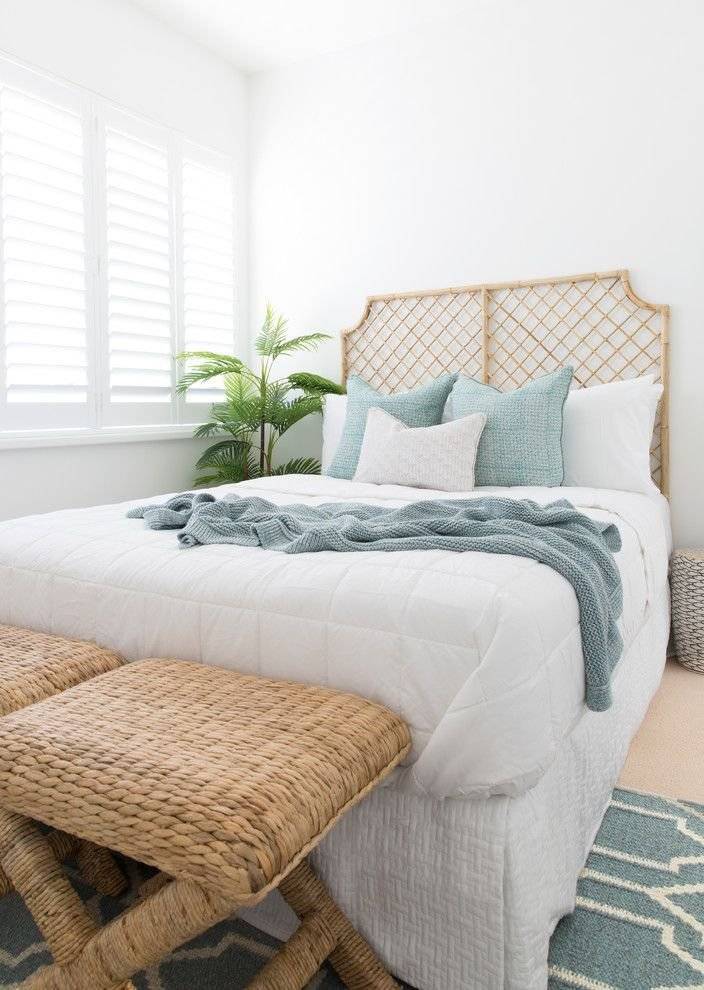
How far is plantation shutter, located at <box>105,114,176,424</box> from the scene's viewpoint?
348 centimetres

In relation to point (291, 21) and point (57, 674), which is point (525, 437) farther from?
point (291, 21)

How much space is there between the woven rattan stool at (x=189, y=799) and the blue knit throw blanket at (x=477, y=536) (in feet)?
1.34

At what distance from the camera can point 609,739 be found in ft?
6.12

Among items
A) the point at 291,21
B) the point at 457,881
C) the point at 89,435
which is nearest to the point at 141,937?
the point at 457,881

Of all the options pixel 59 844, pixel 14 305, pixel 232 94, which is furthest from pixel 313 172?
pixel 59 844

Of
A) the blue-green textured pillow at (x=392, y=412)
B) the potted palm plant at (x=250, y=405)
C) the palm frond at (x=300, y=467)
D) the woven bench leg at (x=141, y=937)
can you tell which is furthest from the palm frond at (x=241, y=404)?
the woven bench leg at (x=141, y=937)

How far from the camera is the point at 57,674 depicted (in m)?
1.50

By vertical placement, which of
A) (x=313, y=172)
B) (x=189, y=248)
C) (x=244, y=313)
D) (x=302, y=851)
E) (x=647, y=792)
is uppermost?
(x=313, y=172)

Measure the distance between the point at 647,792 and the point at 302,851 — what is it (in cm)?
136

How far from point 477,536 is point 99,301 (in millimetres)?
2388

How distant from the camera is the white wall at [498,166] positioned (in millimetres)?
3195

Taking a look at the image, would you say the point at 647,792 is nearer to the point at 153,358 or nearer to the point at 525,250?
the point at 525,250

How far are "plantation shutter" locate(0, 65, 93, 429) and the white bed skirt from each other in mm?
2310

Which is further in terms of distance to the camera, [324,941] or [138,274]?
[138,274]
